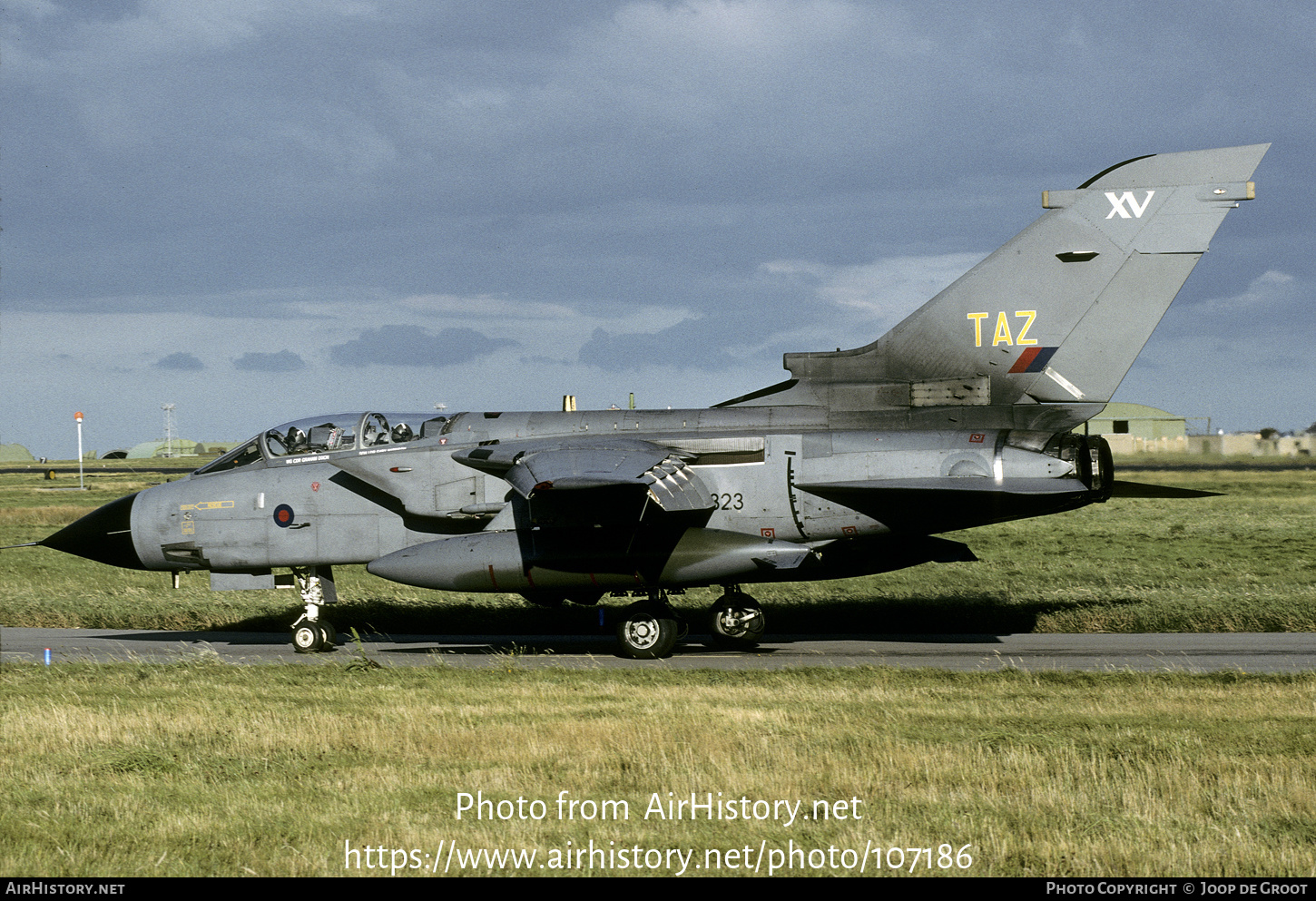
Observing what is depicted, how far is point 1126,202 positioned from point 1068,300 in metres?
1.52

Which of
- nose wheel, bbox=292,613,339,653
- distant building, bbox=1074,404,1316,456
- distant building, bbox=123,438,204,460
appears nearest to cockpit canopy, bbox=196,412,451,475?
nose wheel, bbox=292,613,339,653

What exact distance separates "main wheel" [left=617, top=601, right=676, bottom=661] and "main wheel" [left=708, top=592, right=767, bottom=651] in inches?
48.6

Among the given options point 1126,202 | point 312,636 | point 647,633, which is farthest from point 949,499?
point 312,636

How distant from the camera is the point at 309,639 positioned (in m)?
16.0

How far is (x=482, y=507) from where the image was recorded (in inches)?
620

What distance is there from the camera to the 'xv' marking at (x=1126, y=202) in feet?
48.7

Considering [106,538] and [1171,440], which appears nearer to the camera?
[106,538]

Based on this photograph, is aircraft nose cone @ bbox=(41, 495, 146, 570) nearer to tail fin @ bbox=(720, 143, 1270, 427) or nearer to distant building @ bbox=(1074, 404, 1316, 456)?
tail fin @ bbox=(720, 143, 1270, 427)

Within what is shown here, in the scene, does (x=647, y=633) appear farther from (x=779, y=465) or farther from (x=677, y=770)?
(x=677, y=770)

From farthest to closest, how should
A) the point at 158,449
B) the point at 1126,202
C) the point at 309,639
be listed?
the point at 158,449, the point at 309,639, the point at 1126,202

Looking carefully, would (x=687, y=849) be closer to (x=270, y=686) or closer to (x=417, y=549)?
(x=270, y=686)

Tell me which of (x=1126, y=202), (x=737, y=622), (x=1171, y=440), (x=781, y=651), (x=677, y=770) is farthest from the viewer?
(x=1171, y=440)
